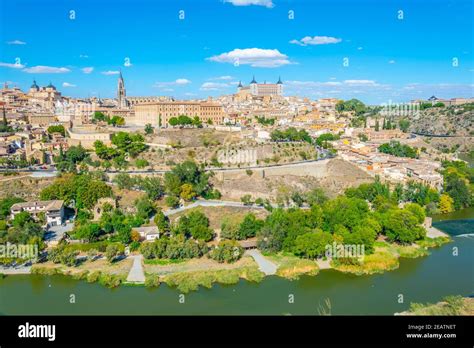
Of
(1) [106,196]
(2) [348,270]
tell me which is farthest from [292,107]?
(2) [348,270]

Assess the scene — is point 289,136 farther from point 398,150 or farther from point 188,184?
point 188,184

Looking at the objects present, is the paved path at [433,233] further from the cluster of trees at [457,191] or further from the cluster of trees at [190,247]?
the cluster of trees at [190,247]

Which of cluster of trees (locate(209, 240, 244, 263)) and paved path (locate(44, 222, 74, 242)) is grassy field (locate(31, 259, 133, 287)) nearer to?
paved path (locate(44, 222, 74, 242))

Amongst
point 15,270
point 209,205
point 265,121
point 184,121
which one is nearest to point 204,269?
point 209,205

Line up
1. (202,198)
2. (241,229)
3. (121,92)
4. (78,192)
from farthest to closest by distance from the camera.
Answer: (121,92)
(202,198)
(78,192)
(241,229)

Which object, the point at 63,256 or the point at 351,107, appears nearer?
the point at 63,256
